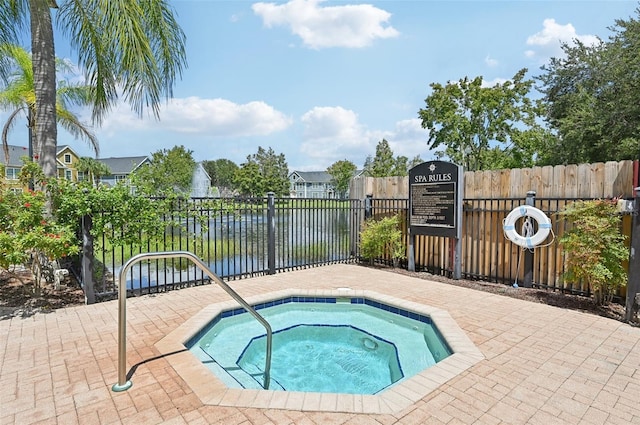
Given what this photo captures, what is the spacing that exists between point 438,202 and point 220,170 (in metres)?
76.0

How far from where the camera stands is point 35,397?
243 centimetres

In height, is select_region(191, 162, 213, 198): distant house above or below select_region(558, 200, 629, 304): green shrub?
above

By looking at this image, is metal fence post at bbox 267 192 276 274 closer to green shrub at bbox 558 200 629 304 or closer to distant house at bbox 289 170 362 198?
green shrub at bbox 558 200 629 304

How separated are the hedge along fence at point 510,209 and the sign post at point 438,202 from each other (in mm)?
277

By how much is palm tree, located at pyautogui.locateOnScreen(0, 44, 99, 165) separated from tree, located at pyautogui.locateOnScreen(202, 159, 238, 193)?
61.2 metres

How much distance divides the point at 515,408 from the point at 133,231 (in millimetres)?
4916

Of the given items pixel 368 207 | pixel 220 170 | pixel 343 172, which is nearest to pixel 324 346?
pixel 368 207

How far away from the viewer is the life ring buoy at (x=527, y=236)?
5.14 metres

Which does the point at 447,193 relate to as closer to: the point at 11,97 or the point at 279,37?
the point at 279,37

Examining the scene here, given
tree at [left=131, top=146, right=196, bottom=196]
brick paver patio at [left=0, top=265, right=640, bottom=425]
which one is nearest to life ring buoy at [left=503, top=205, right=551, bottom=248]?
brick paver patio at [left=0, top=265, right=640, bottom=425]

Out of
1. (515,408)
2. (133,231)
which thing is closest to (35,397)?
(133,231)

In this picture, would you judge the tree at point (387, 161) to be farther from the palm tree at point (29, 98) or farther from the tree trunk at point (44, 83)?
the tree trunk at point (44, 83)

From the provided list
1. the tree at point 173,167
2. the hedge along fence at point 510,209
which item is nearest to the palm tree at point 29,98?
the hedge along fence at point 510,209

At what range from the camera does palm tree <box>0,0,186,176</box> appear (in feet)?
15.3
